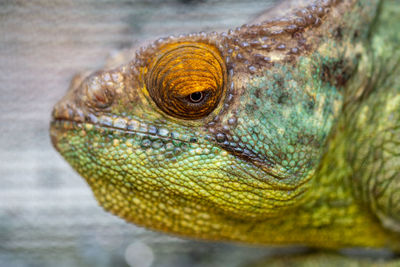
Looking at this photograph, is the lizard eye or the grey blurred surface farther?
the grey blurred surface

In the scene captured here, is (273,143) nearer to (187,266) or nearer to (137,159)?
(137,159)

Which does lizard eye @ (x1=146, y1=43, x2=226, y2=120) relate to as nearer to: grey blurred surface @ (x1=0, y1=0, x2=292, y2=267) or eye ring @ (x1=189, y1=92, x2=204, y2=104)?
eye ring @ (x1=189, y1=92, x2=204, y2=104)

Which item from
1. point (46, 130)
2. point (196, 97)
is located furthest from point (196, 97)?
point (46, 130)

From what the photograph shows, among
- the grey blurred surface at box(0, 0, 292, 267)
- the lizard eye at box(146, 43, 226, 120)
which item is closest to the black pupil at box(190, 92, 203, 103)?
the lizard eye at box(146, 43, 226, 120)

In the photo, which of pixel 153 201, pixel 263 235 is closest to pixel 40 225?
pixel 153 201

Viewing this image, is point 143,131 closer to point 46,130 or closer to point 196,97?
point 196,97

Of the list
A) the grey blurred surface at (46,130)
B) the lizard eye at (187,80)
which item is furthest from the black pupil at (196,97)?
the grey blurred surface at (46,130)

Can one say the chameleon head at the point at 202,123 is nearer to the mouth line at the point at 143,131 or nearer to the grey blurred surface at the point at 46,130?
the mouth line at the point at 143,131
